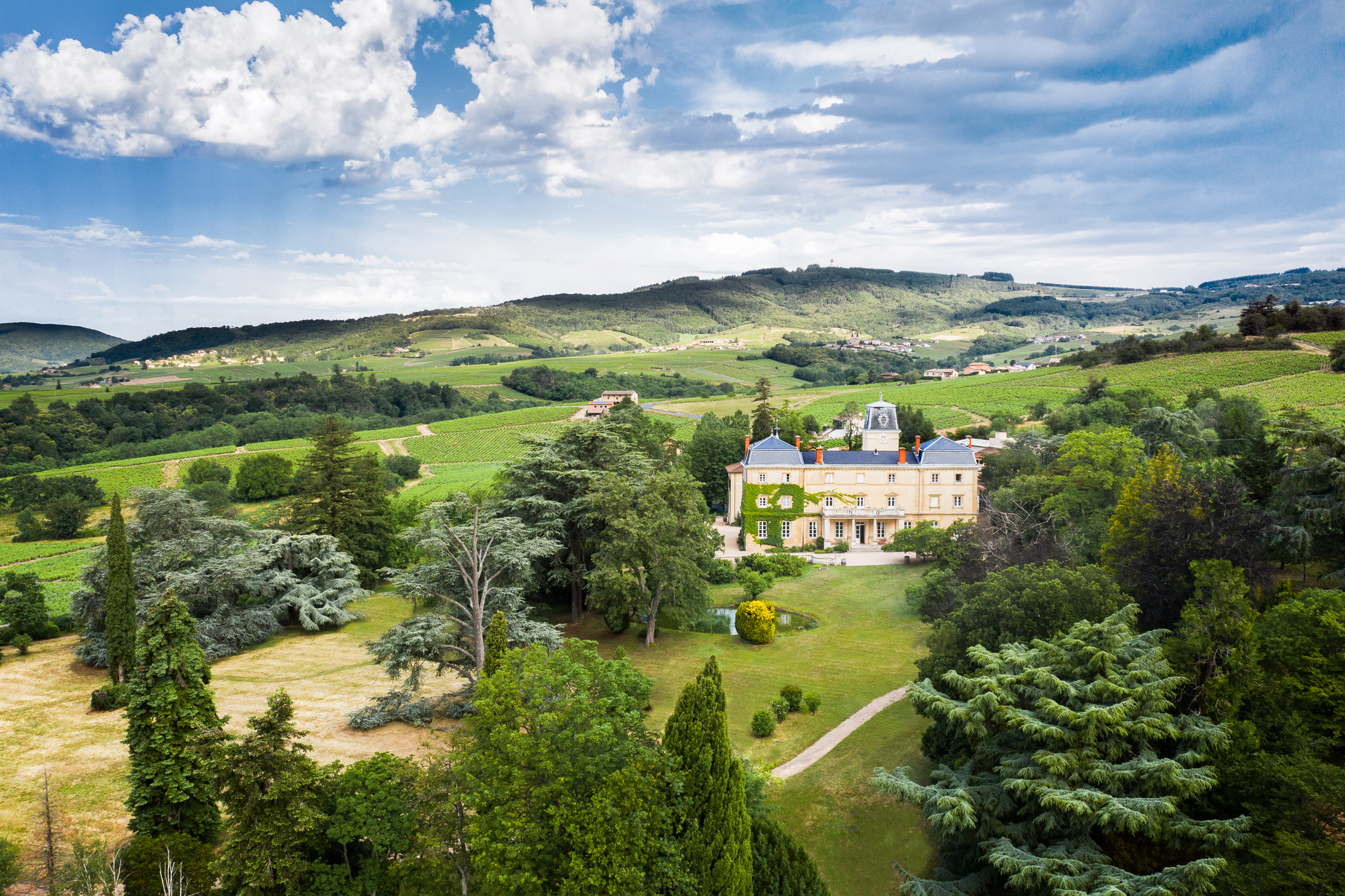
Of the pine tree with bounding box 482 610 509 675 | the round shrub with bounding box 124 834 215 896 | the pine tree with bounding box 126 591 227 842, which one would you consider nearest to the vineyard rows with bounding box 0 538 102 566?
the pine tree with bounding box 126 591 227 842

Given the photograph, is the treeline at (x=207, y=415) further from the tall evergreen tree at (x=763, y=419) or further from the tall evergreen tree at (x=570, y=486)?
the tall evergreen tree at (x=570, y=486)

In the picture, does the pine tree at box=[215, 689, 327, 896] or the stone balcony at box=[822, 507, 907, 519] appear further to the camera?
the stone balcony at box=[822, 507, 907, 519]

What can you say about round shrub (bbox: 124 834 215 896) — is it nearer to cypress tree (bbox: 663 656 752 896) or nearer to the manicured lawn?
cypress tree (bbox: 663 656 752 896)

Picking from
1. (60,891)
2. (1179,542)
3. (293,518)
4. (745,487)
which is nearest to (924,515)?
(745,487)

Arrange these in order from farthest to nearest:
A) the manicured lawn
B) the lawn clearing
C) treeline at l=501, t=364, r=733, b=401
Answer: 1. treeline at l=501, t=364, r=733, b=401
2. the lawn clearing
3. the manicured lawn

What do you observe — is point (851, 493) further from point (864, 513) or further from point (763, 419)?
point (763, 419)

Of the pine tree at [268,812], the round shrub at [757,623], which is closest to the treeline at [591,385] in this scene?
the round shrub at [757,623]
